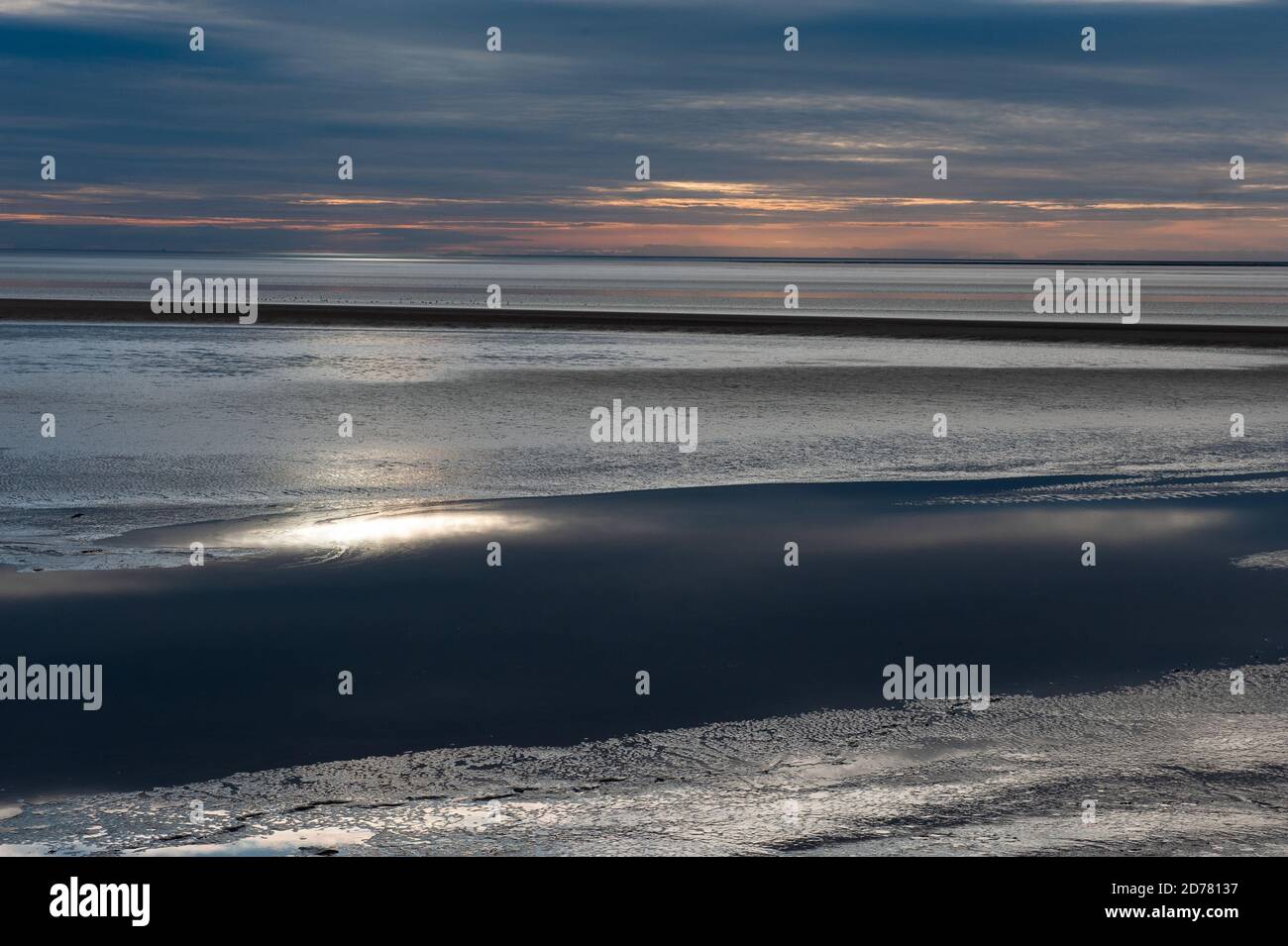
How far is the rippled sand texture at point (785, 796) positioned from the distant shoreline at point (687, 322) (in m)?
33.5

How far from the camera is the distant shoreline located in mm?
40469

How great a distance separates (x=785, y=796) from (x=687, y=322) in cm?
4095

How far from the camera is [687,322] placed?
153 feet

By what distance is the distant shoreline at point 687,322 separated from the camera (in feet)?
133

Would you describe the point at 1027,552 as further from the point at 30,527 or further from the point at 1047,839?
the point at 30,527

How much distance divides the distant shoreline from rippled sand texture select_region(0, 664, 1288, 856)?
110ft
